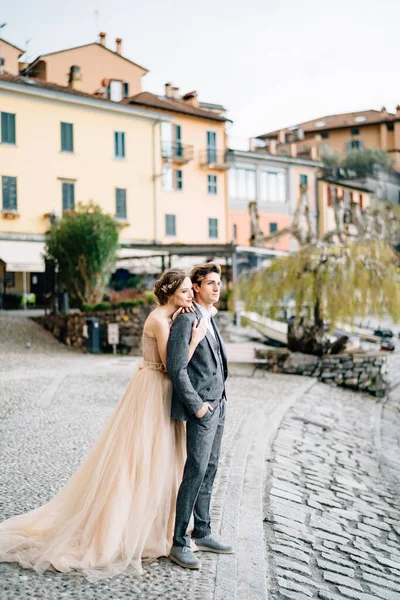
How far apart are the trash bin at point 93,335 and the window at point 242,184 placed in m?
25.8

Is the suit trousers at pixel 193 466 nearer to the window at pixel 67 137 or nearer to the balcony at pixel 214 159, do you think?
the window at pixel 67 137

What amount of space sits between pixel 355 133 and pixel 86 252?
57.5 m

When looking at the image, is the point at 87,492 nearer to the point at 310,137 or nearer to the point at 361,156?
the point at 361,156

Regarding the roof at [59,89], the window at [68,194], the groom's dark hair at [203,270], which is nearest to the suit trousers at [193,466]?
the groom's dark hair at [203,270]

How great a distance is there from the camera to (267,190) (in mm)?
48781

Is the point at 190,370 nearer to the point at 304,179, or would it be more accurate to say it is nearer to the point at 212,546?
the point at 212,546

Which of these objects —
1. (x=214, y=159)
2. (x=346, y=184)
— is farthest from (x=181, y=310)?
(x=346, y=184)

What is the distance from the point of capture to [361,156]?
69438 millimetres

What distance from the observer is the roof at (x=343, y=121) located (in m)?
73.7


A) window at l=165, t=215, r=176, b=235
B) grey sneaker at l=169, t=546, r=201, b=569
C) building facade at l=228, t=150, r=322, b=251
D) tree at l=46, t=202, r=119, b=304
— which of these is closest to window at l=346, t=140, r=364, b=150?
building facade at l=228, t=150, r=322, b=251

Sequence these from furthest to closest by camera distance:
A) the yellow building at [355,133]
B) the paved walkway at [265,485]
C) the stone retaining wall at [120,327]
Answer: the yellow building at [355,133]
the stone retaining wall at [120,327]
the paved walkway at [265,485]

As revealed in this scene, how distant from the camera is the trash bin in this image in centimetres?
2027

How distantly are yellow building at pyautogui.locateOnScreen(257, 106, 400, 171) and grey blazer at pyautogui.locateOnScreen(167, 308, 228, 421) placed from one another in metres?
69.5

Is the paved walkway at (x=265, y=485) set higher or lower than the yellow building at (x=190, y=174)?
lower
